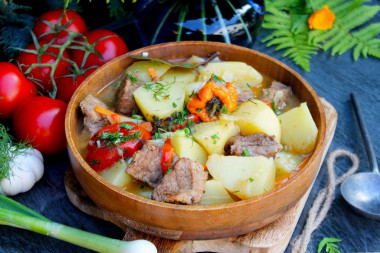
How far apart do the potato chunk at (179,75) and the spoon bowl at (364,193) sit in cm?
131

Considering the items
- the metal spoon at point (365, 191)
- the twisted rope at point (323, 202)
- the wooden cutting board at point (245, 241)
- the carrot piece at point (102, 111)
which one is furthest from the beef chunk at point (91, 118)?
the metal spoon at point (365, 191)

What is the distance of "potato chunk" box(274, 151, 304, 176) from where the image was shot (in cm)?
264

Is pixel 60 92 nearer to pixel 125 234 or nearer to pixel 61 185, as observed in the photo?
pixel 61 185

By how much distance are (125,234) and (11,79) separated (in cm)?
153

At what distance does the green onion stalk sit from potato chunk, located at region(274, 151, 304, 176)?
0.88 m

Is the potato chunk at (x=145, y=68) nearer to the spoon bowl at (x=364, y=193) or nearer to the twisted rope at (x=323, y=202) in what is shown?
the twisted rope at (x=323, y=202)

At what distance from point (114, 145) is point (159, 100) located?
0.46 metres

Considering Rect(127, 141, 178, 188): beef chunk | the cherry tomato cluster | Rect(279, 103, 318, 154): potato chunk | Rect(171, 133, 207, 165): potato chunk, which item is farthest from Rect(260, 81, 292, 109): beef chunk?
the cherry tomato cluster

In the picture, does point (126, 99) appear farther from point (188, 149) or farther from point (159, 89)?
point (188, 149)

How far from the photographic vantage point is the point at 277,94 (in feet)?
9.98

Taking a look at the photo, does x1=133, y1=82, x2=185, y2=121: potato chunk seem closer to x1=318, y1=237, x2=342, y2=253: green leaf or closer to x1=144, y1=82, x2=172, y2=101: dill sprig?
x1=144, y1=82, x2=172, y2=101: dill sprig

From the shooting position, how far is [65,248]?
274 centimetres

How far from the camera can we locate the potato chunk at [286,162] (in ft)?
8.68

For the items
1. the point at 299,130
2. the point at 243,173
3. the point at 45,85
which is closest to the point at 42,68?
the point at 45,85
